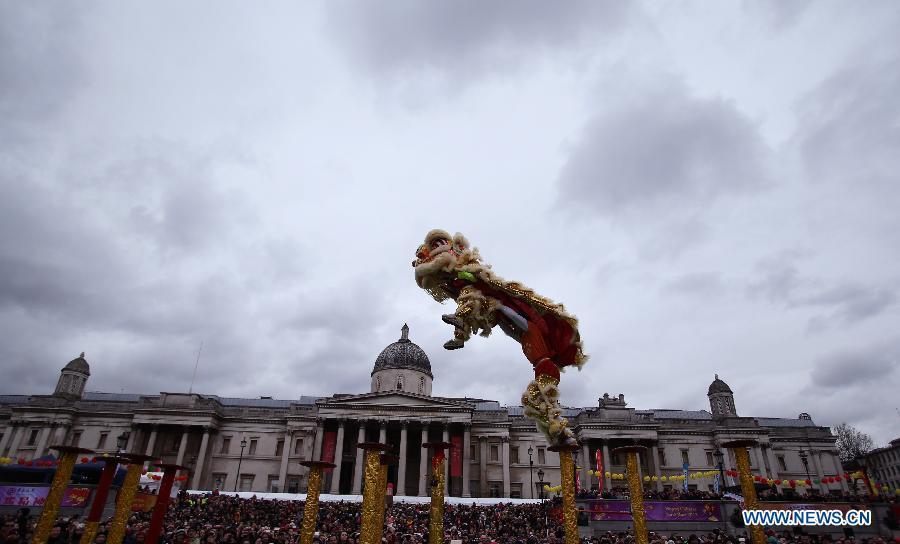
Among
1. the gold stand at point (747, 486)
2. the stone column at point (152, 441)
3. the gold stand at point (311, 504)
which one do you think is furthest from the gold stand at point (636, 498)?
the stone column at point (152, 441)

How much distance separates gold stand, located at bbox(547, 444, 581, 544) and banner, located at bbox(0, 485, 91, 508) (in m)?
31.5

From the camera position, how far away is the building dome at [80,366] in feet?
215

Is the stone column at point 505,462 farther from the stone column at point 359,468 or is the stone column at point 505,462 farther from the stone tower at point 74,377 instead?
the stone tower at point 74,377

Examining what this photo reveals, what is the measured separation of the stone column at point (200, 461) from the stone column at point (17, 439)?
68.2 feet

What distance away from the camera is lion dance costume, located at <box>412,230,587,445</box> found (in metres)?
8.89

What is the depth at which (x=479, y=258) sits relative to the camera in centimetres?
964

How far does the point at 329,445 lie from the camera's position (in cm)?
5491

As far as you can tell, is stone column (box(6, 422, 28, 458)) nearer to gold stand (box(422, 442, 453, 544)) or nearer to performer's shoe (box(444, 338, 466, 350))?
gold stand (box(422, 442, 453, 544))

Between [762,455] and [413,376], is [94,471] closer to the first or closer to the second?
[413,376]

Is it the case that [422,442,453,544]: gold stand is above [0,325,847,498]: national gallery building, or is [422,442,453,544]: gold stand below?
below

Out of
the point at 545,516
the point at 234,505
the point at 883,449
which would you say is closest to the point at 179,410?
the point at 234,505

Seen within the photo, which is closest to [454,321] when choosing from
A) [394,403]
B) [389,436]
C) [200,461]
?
[394,403]

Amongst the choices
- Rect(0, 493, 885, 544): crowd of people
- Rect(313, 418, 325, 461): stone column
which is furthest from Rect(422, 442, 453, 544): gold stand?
Rect(313, 418, 325, 461): stone column

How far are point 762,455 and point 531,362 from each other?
61.5 m
